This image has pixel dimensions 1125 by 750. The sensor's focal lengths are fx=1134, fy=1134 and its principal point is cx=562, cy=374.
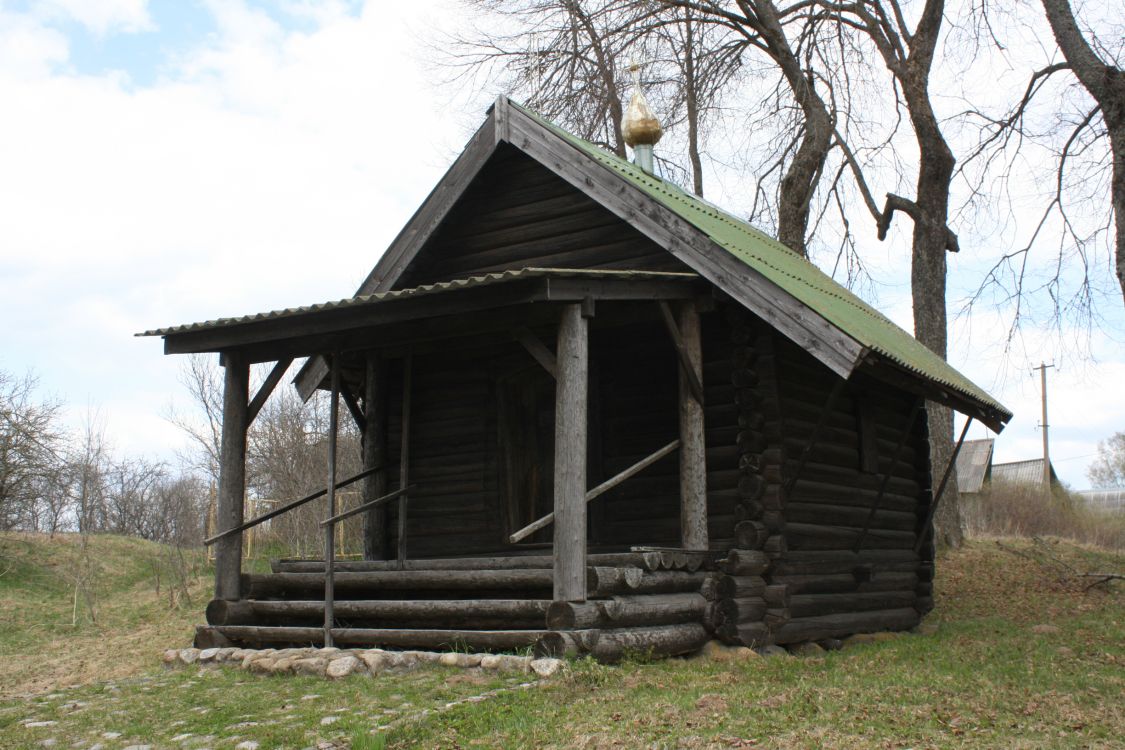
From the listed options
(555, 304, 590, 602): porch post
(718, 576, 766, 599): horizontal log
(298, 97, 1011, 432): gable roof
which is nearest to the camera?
(555, 304, 590, 602): porch post

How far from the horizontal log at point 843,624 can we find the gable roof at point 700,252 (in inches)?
98.6

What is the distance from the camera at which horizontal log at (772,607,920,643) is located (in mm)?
10727

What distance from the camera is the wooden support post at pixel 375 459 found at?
13062mm

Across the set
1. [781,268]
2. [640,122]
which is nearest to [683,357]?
[781,268]

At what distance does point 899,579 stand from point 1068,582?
5409mm

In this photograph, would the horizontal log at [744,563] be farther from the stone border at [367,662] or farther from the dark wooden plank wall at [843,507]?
the stone border at [367,662]

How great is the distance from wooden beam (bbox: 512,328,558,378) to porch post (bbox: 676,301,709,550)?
1.41m

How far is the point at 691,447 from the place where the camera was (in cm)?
1021

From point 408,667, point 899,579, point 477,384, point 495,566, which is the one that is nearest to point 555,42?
point 477,384

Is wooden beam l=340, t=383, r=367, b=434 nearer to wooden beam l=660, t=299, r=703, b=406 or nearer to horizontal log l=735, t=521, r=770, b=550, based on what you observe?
wooden beam l=660, t=299, r=703, b=406

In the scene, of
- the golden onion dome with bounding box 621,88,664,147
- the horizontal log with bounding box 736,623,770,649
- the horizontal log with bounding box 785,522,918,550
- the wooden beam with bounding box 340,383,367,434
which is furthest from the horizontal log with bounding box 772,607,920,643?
the golden onion dome with bounding box 621,88,664,147

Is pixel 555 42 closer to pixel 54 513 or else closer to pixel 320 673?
pixel 320 673

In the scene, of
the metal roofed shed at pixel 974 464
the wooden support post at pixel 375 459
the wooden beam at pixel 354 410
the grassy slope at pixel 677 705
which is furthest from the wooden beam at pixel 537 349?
the metal roofed shed at pixel 974 464

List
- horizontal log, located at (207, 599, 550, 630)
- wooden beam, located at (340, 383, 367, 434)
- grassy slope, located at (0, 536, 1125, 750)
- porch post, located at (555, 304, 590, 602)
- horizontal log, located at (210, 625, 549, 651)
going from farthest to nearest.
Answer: wooden beam, located at (340, 383, 367, 434) → horizontal log, located at (207, 599, 550, 630) → horizontal log, located at (210, 625, 549, 651) → porch post, located at (555, 304, 590, 602) → grassy slope, located at (0, 536, 1125, 750)
